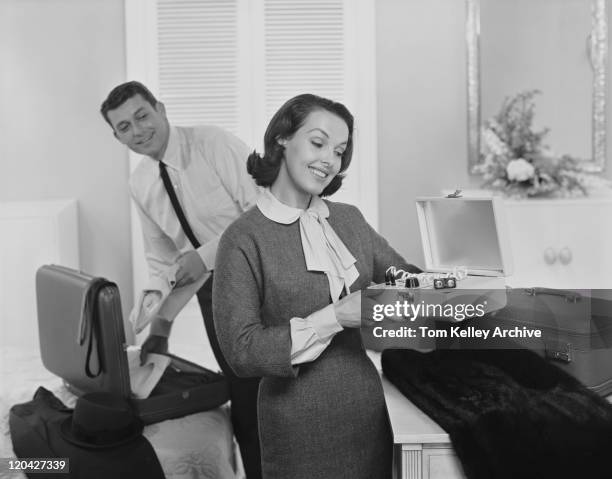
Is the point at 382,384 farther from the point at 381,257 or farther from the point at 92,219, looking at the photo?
the point at 92,219

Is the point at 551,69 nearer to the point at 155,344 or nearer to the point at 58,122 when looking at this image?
the point at 155,344

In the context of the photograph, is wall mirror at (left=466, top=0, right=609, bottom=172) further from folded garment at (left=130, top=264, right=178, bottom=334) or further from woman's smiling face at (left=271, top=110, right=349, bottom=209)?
woman's smiling face at (left=271, top=110, right=349, bottom=209)

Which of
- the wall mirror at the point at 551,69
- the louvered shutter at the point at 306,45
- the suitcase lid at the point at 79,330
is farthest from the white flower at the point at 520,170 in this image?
the suitcase lid at the point at 79,330

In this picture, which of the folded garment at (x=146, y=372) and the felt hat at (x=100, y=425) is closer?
the felt hat at (x=100, y=425)

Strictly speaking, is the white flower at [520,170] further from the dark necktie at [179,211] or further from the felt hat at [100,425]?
the felt hat at [100,425]

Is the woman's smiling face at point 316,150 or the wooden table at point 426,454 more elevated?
the woman's smiling face at point 316,150

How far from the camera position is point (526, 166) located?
104 inches

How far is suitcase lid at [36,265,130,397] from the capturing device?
1855 mm

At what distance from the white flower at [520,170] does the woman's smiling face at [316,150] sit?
5.04 ft

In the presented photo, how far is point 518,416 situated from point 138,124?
1.48m

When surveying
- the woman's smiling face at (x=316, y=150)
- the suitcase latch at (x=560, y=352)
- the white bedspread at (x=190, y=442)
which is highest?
the woman's smiling face at (x=316, y=150)

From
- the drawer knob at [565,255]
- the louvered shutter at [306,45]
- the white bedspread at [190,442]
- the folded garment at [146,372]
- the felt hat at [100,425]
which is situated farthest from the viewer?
the louvered shutter at [306,45]

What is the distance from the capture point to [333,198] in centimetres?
281

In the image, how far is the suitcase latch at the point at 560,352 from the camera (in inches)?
49.7
